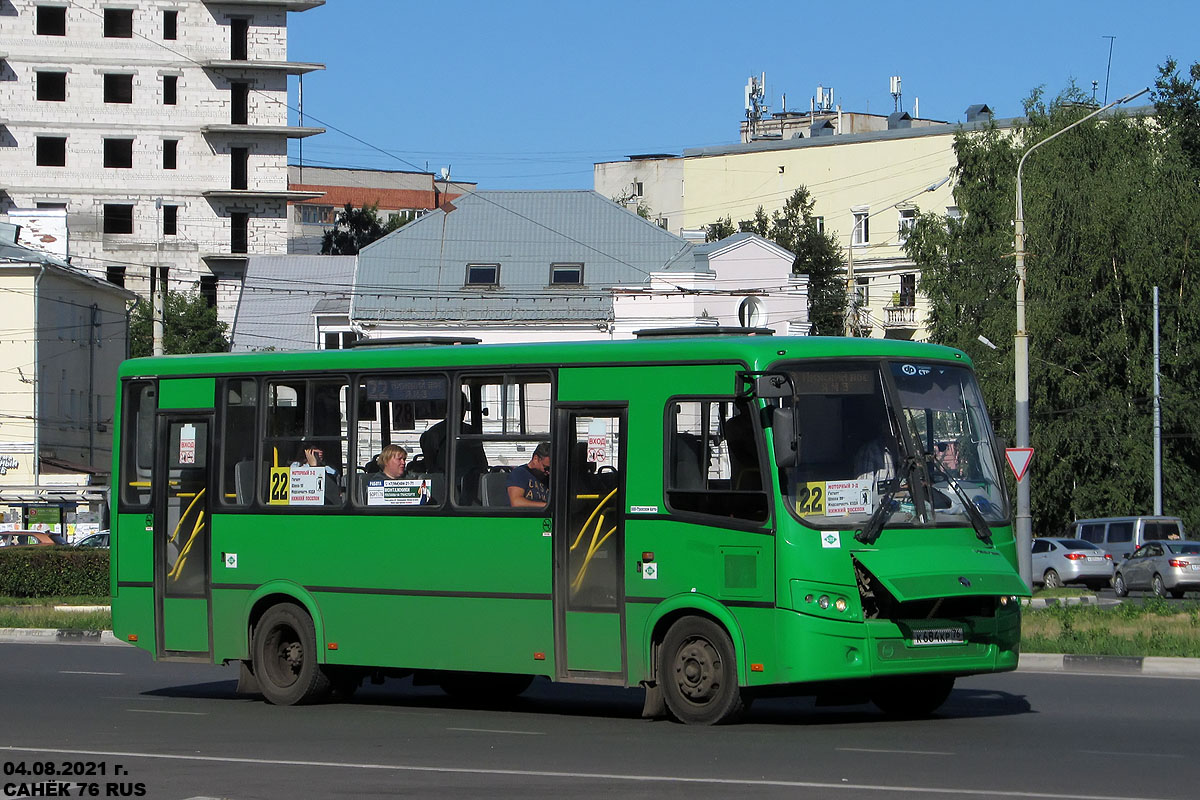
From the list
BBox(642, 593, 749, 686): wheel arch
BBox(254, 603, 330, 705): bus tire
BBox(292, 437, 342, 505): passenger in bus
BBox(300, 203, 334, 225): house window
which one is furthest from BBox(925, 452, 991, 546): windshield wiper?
BBox(300, 203, 334, 225): house window

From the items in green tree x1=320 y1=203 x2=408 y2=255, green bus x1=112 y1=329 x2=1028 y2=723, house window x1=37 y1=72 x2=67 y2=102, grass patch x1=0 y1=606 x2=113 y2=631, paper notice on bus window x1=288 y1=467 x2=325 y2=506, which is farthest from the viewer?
green tree x1=320 y1=203 x2=408 y2=255

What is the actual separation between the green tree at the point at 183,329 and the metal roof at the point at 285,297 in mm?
7998

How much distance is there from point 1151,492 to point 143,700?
4259 cm

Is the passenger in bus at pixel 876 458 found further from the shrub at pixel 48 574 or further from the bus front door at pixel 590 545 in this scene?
the shrub at pixel 48 574

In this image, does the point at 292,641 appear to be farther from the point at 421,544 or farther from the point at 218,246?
the point at 218,246

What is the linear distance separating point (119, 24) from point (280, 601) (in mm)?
81993

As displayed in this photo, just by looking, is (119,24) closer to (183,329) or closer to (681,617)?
(183,329)

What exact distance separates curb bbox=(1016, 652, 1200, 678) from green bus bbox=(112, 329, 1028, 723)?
16.3ft

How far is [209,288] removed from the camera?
306ft

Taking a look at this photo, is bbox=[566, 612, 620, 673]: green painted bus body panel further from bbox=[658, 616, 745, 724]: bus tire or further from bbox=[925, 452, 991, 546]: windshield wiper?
bbox=[925, 452, 991, 546]: windshield wiper

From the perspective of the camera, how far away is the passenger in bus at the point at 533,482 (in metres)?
14.2

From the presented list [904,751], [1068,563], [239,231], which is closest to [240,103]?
[239,231]

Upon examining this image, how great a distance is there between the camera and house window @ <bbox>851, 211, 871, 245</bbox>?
8938 cm

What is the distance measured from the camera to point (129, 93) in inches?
3605
